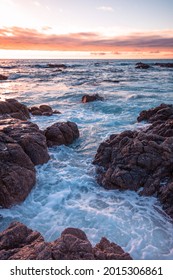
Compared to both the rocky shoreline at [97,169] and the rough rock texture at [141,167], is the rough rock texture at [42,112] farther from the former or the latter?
the rough rock texture at [141,167]

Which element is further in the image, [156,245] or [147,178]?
[147,178]

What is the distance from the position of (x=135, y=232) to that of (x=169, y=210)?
43.9 inches

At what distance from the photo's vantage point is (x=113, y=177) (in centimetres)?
728

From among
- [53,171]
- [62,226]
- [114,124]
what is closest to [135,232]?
[62,226]

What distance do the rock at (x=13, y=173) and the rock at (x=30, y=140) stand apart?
16.2 inches

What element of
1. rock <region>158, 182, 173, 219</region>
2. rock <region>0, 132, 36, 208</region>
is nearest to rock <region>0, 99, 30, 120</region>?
rock <region>0, 132, 36, 208</region>

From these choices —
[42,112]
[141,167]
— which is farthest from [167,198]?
[42,112]

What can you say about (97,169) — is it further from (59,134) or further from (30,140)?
(59,134)

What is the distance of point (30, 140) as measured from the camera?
333 inches

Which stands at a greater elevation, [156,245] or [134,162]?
[134,162]

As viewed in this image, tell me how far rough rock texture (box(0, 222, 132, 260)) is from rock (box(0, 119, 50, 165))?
4084mm

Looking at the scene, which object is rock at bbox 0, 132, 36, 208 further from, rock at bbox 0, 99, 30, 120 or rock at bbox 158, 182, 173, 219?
rock at bbox 0, 99, 30, 120

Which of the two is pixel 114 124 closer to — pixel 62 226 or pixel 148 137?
pixel 148 137

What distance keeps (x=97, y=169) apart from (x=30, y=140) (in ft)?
8.21
